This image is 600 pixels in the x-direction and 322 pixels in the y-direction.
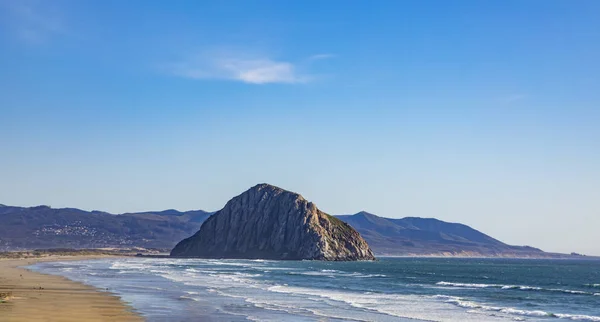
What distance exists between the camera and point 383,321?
135 ft

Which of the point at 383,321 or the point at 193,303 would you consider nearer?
the point at 383,321

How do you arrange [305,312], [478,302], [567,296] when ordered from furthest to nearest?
[567,296] → [478,302] → [305,312]

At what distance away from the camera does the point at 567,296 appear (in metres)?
68.1

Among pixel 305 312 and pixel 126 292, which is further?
pixel 126 292

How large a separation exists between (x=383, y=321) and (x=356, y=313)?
15.8 ft

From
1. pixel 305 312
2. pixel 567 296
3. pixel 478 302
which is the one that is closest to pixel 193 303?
pixel 305 312

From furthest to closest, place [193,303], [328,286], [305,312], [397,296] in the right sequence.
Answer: [328,286]
[397,296]
[193,303]
[305,312]

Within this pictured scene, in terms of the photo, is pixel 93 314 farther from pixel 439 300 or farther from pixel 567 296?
pixel 567 296

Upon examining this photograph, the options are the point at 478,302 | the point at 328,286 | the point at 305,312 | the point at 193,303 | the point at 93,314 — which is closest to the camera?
the point at 93,314

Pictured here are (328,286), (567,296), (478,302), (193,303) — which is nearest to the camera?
(193,303)

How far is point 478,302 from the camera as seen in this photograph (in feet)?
189

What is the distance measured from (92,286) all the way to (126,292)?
947 centimetres

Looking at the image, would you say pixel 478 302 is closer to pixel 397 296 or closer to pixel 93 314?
pixel 397 296

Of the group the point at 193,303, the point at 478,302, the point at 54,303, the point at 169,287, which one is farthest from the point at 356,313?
the point at 169,287
